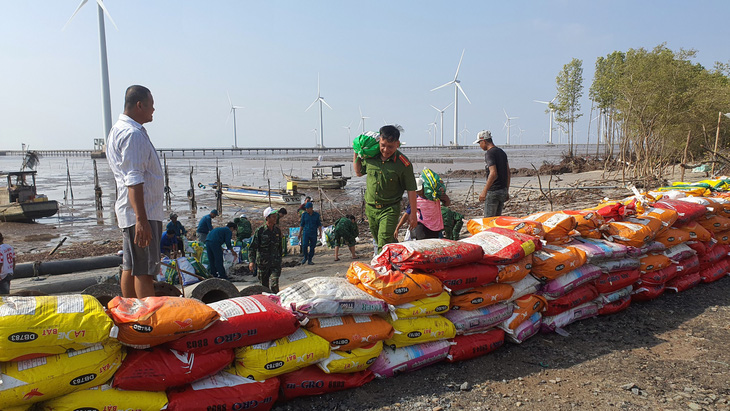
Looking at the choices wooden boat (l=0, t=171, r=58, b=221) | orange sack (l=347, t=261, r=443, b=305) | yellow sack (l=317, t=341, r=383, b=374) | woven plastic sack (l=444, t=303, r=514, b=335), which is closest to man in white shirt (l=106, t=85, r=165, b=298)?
yellow sack (l=317, t=341, r=383, b=374)

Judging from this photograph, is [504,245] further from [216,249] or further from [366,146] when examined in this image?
[216,249]

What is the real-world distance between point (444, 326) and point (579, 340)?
51.2 inches

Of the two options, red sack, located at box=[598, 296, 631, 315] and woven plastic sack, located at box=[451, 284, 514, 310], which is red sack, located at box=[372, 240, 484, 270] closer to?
woven plastic sack, located at box=[451, 284, 514, 310]

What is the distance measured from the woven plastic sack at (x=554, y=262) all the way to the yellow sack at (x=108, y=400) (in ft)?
9.77

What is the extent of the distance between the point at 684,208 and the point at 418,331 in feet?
12.8

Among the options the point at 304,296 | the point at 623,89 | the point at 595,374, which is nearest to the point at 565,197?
the point at 623,89

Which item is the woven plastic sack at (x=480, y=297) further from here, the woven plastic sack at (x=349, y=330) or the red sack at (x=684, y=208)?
the red sack at (x=684, y=208)

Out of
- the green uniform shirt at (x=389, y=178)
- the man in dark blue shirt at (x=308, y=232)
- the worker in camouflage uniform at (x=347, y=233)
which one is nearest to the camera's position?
the green uniform shirt at (x=389, y=178)

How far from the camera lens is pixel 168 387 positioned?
2.49 m

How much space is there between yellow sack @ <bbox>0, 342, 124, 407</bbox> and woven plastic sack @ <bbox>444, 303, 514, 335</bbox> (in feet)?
7.31

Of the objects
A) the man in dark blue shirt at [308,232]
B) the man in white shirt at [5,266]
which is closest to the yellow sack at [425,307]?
the man in white shirt at [5,266]

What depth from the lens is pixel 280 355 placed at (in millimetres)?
2727

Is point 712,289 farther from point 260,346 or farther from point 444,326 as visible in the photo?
point 260,346

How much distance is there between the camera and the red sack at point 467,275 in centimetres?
344
